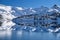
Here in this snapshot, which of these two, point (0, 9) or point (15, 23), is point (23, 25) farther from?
point (0, 9)

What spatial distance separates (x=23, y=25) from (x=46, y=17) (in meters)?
19.2

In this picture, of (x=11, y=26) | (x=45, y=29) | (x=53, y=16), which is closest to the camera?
(x=45, y=29)

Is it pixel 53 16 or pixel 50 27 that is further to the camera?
pixel 53 16

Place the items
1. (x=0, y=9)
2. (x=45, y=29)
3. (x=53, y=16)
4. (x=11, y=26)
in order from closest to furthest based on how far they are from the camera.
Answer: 1. (x=45, y=29)
2. (x=11, y=26)
3. (x=53, y=16)
4. (x=0, y=9)

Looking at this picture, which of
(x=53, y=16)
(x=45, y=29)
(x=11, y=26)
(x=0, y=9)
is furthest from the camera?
(x=0, y=9)

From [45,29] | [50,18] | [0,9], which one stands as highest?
[0,9]

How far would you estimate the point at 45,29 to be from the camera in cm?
12038

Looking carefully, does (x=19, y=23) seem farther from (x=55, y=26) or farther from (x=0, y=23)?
(x=55, y=26)

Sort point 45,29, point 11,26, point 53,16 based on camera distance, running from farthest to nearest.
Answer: point 53,16, point 11,26, point 45,29

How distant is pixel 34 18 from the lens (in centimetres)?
14300

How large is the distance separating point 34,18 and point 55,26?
2325 centimetres

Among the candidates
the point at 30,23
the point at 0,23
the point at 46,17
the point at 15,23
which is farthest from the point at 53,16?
the point at 0,23

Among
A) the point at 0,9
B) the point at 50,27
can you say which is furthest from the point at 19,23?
the point at 0,9

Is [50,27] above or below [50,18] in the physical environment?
below
